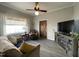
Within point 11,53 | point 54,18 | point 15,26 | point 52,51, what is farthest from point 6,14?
point 11,53

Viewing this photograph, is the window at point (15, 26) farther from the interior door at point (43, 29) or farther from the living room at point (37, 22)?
the interior door at point (43, 29)

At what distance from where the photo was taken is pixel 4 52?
6.28ft

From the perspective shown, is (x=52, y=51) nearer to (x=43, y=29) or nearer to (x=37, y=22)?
(x=43, y=29)

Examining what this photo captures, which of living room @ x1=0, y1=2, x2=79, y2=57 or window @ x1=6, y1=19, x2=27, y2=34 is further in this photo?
window @ x1=6, y1=19, x2=27, y2=34

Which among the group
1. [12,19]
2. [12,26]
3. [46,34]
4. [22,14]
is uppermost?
[22,14]

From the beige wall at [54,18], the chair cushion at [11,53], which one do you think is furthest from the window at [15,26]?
the chair cushion at [11,53]

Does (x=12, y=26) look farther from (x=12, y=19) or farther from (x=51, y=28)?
(x=51, y=28)

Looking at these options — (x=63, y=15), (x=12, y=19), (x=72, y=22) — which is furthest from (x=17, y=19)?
(x=72, y=22)

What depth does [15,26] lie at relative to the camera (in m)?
7.80

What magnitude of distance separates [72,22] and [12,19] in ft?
13.8

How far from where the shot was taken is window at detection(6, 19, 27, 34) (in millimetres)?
6992

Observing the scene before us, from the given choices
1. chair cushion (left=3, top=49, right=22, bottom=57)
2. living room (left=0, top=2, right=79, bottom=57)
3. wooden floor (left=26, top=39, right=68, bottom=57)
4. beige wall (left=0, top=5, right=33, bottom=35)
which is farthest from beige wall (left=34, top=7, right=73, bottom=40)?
chair cushion (left=3, top=49, right=22, bottom=57)

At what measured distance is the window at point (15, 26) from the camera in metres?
6.99

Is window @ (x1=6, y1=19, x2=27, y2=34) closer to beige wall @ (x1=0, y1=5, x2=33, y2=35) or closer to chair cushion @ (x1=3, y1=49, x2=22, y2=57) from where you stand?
beige wall @ (x1=0, y1=5, x2=33, y2=35)
